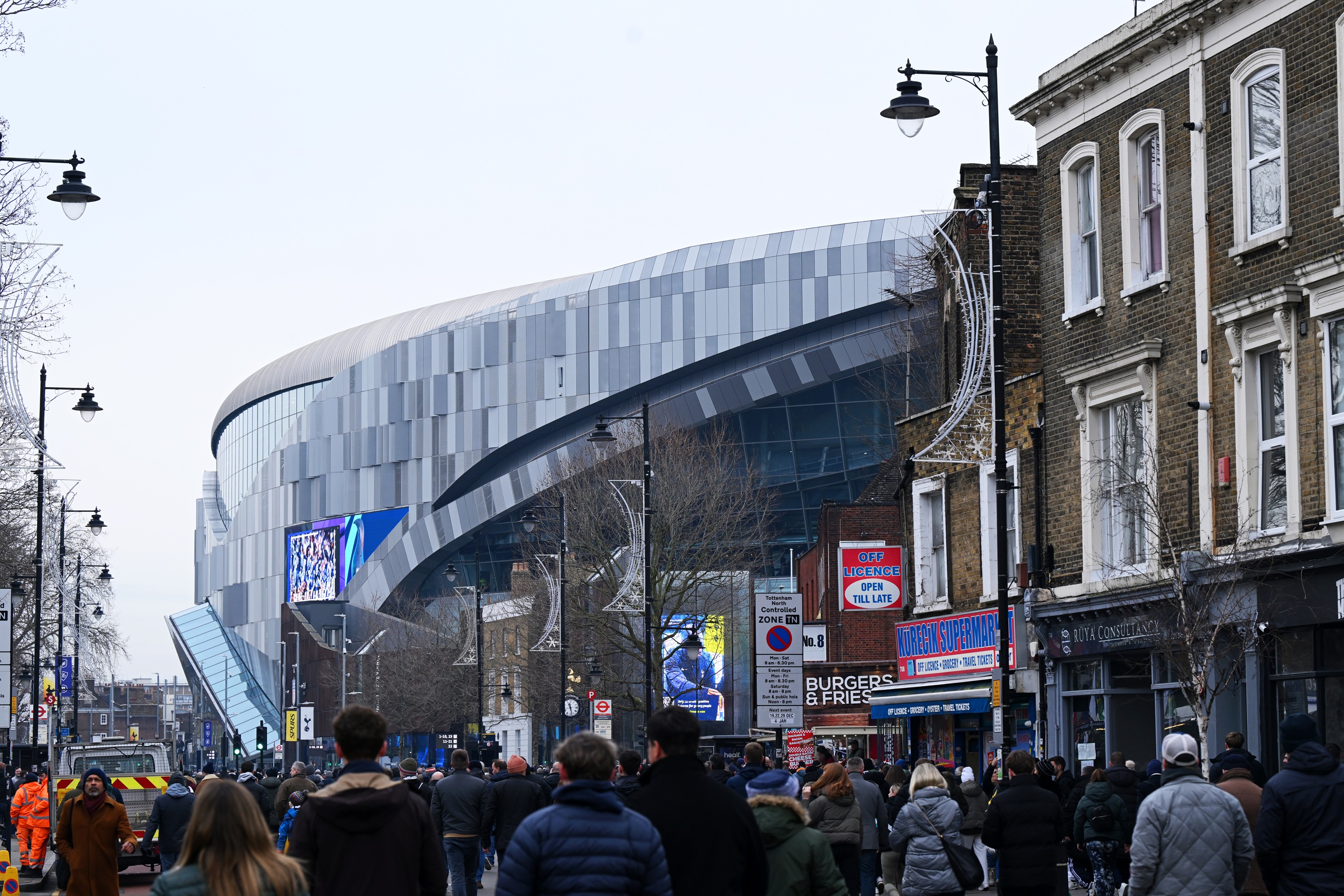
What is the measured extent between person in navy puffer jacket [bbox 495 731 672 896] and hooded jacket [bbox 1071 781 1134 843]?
450 inches

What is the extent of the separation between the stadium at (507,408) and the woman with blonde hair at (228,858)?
59780 millimetres

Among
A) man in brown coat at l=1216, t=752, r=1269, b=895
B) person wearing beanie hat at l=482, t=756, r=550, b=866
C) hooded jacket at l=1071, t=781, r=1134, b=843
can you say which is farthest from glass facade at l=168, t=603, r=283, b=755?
man in brown coat at l=1216, t=752, r=1269, b=895

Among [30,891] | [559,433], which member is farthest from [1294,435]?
[559,433]

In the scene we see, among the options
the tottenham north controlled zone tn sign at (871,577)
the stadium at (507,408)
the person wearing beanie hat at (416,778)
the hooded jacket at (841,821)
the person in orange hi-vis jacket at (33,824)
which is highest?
the stadium at (507,408)

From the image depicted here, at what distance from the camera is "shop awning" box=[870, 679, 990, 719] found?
31.3 metres

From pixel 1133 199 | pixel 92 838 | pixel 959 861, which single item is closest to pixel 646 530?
pixel 1133 199

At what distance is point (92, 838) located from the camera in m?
15.1

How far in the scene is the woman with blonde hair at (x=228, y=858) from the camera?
6316 millimetres

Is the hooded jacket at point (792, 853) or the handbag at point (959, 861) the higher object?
the hooded jacket at point (792, 853)

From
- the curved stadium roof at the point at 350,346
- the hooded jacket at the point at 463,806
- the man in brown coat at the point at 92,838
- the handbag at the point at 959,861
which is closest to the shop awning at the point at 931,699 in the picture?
the hooded jacket at the point at 463,806

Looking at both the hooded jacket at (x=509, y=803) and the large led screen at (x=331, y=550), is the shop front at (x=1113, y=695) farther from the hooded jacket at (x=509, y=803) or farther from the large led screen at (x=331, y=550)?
the large led screen at (x=331, y=550)

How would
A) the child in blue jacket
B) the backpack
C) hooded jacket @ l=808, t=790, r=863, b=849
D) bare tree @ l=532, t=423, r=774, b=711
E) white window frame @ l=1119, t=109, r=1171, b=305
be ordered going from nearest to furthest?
1. hooded jacket @ l=808, t=790, r=863, b=849
2. the child in blue jacket
3. the backpack
4. white window frame @ l=1119, t=109, r=1171, b=305
5. bare tree @ l=532, t=423, r=774, b=711

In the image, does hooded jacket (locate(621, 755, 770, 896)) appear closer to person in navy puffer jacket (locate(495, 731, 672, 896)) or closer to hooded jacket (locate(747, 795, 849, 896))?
person in navy puffer jacket (locate(495, 731, 672, 896))

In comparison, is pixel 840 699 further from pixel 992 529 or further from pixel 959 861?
pixel 959 861
